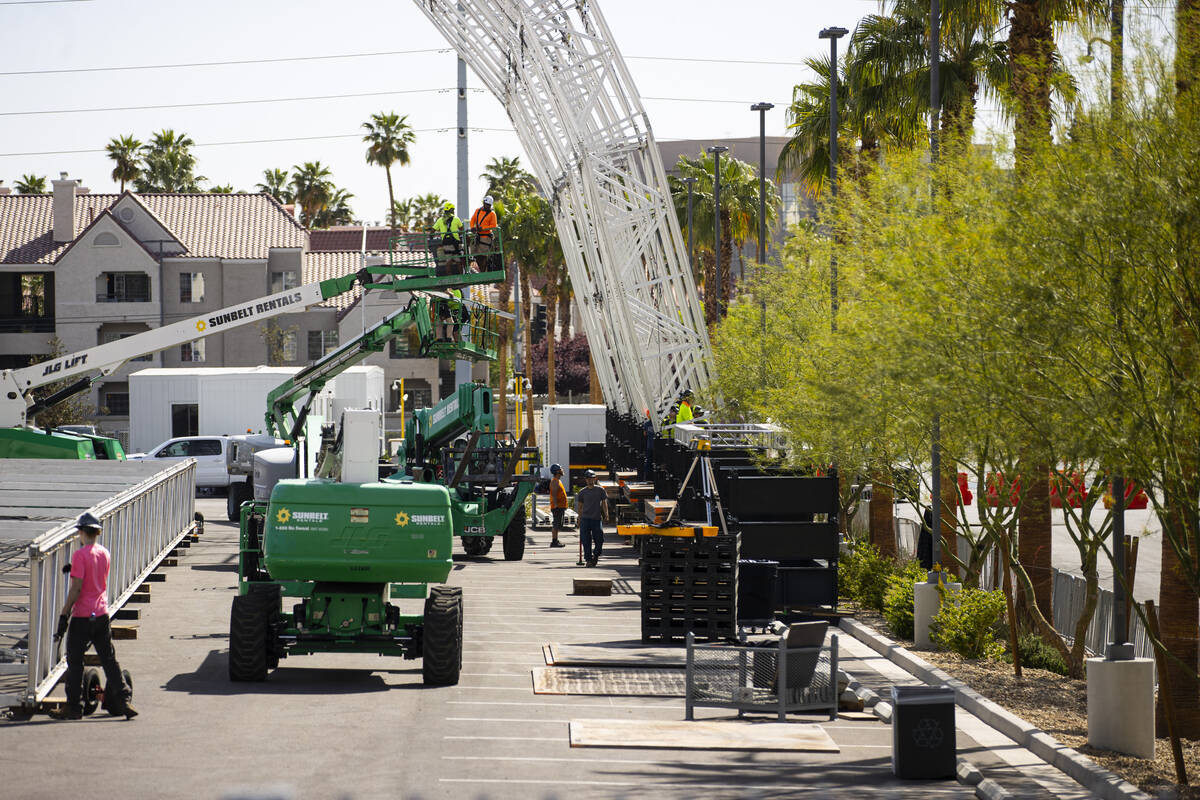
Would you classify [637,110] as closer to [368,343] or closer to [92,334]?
[368,343]

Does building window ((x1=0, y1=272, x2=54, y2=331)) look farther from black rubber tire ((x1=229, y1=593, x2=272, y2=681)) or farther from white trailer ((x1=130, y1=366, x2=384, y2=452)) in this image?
black rubber tire ((x1=229, y1=593, x2=272, y2=681))

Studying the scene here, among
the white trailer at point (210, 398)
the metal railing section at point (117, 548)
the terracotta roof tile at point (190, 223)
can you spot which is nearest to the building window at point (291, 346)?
the terracotta roof tile at point (190, 223)

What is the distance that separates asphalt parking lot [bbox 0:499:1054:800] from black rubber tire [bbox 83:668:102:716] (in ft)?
0.54

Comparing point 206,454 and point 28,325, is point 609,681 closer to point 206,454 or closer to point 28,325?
point 206,454

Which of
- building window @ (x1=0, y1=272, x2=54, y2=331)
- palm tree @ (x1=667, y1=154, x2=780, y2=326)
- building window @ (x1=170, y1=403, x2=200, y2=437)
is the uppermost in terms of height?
palm tree @ (x1=667, y1=154, x2=780, y2=326)

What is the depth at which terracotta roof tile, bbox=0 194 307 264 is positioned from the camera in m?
68.4

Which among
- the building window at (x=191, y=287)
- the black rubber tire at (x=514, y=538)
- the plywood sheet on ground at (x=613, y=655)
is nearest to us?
the plywood sheet on ground at (x=613, y=655)

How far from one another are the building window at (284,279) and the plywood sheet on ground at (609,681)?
2187 inches

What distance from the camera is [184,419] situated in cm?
4938

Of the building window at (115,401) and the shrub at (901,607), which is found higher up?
the building window at (115,401)

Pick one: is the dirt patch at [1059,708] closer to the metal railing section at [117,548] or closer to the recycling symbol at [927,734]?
the recycling symbol at [927,734]

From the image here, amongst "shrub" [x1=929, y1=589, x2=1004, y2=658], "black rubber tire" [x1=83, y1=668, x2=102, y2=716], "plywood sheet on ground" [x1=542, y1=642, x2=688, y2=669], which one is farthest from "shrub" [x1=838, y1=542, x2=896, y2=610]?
"black rubber tire" [x1=83, y1=668, x2=102, y2=716]

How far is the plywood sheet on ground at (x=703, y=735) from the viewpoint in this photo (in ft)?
43.2

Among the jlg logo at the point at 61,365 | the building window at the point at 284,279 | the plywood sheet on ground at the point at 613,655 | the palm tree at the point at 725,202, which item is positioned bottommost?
the plywood sheet on ground at the point at 613,655
